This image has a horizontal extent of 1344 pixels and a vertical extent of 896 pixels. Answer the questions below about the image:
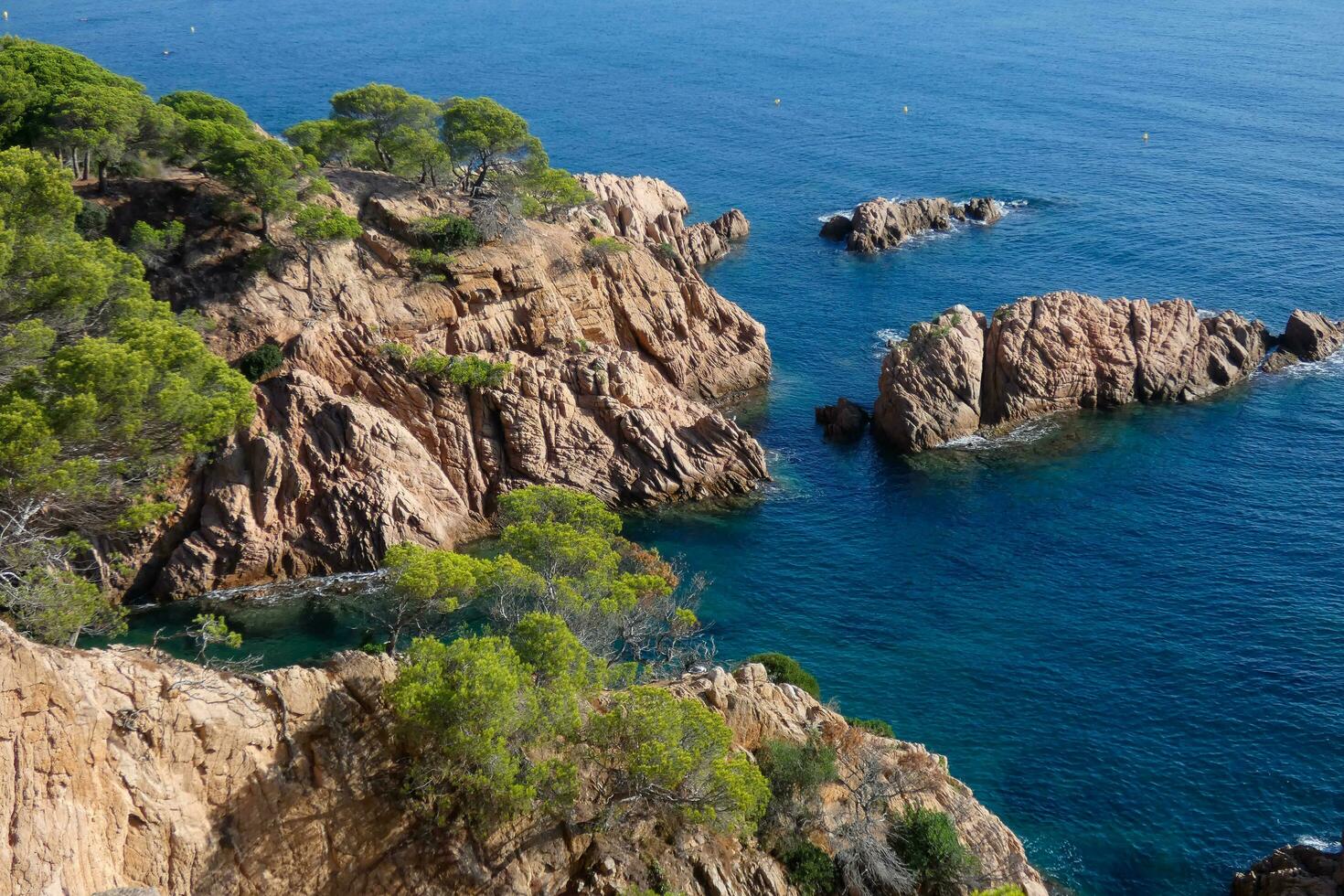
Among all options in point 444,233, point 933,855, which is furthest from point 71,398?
point 444,233

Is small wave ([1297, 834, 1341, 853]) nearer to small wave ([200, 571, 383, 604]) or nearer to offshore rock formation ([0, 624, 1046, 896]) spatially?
offshore rock formation ([0, 624, 1046, 896])

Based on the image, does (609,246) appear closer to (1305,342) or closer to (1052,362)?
(1052,362)

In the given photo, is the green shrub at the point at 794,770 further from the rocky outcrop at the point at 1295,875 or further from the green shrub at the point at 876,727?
the rocky outcrop at the point at 1295,875

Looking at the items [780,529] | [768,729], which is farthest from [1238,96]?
[768,729]

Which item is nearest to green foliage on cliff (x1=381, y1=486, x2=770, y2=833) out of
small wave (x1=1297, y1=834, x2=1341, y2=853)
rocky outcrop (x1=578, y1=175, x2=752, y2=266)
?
small wave (x1=1297, y1=834, x2=1341, y2=853)

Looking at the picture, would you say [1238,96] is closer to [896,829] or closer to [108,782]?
[896,829]

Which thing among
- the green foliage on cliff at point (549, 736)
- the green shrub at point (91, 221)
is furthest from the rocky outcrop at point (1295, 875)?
the green shrub at point (91, 221)

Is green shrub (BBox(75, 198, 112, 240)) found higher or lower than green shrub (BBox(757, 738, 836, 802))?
higher
